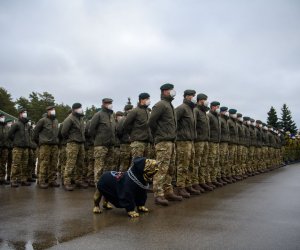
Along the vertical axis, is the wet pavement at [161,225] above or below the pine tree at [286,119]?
below

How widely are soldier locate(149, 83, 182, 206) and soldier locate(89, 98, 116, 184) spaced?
2.74m

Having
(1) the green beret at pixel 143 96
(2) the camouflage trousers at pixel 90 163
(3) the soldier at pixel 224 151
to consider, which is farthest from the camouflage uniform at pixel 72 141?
(3) the soldier at pixel 224 151

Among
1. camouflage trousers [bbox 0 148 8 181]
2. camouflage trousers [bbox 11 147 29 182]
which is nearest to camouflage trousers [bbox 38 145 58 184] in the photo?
camouflage trousers [bbox 11 147 29 182]

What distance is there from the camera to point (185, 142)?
28.6 ft

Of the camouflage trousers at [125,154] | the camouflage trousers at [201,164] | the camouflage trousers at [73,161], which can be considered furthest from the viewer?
the camouflage trousers at [125,154]

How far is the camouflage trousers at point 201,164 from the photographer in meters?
9.62

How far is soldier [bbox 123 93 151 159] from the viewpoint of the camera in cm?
886

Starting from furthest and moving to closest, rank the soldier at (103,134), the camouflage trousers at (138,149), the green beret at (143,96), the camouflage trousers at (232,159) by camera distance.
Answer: the camouflage trousers at (232,159) → the soldier at (103,134) → the green beret at (143,96) → the camouflage trousers at (138,149)

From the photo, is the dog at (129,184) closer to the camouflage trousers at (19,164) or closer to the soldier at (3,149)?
the camouflage trousers at (19,164)

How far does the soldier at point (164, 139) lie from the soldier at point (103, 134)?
274 cm

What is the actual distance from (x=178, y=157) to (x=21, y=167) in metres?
6.64

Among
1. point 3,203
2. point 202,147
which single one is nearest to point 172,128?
point 202,147

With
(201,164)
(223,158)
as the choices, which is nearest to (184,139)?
(201,164)

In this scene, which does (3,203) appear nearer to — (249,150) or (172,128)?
(172,128)
